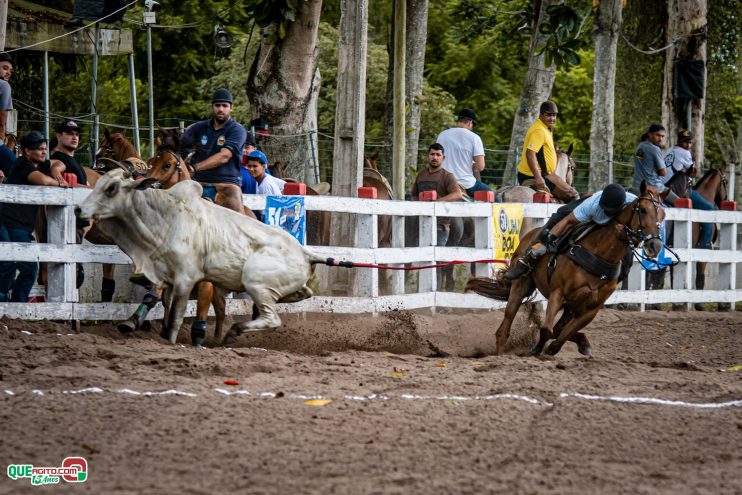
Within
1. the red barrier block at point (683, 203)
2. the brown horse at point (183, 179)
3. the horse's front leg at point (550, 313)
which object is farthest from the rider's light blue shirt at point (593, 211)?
the red barrier block at point (683, 203)

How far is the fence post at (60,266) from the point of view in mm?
11023

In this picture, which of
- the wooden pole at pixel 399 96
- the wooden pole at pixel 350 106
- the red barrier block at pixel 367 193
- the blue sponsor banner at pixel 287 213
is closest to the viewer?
the blue sponsor banner at pixel 287 213

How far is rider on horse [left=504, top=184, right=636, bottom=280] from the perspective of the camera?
11.0 meters

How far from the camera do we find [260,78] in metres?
15.4

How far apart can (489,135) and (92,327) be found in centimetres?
2947

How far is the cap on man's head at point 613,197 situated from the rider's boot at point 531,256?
34.7 inches

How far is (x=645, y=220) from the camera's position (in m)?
10.8

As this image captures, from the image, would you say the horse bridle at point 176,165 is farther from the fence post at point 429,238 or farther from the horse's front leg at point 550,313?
the fence post at point 429,238

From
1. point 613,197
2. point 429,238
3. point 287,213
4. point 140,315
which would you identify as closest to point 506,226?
point 429,238

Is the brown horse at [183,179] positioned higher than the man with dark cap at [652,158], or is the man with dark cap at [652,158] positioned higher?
the man with dark cap at [652,158]

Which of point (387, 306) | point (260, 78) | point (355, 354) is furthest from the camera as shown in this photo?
point (260, 78)

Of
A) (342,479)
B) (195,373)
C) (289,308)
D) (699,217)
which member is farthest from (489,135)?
(342,479)

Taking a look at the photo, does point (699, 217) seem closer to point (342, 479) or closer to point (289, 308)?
point (289, 308)

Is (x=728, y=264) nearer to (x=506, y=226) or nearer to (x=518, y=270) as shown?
(x=506, y=226)
